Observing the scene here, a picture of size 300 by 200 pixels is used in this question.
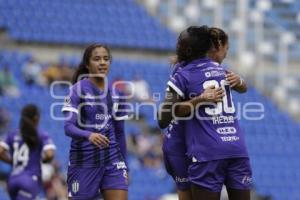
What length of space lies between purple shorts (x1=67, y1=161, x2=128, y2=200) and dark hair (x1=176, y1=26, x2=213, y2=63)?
4.43ft

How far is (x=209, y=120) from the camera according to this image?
25.6 feet

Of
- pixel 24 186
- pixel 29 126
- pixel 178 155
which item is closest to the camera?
pixel 178 155

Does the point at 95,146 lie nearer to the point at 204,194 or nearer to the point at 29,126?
the point at 204,194

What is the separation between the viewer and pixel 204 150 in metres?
7.77

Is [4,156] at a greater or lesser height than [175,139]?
greater

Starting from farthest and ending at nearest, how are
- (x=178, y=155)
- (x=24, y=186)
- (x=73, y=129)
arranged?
(x=24, y=186)
(x=73, y=129)
(x=178, y=155)

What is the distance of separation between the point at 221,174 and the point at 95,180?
1.39m

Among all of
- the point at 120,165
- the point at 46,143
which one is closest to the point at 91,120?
the point at 120,165

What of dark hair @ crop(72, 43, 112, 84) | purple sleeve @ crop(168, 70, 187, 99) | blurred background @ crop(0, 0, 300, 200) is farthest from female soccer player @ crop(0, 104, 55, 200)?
blurred background @ crop(0, 0, 300, 200)

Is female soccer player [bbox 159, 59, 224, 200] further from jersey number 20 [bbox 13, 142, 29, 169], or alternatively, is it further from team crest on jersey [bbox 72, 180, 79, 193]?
jersey number 20 [bbox 13, 142, 29, 169]

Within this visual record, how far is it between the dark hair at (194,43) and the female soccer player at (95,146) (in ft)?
3.35

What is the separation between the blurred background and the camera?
1897cm

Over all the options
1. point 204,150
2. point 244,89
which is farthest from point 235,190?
point 244,89

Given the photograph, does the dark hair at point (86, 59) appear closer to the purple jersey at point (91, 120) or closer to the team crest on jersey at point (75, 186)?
the purple jersey at point (91, 120)
